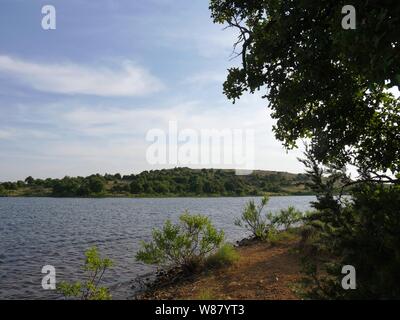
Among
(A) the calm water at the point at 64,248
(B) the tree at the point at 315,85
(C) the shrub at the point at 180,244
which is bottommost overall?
(A) the calm water at the point at 64,248

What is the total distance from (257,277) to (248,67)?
30.4 ft

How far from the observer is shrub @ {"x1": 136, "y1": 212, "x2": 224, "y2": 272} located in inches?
683

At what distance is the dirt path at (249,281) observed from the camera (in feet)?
43.3

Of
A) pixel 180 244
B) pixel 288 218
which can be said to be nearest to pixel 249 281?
pixel 180 244

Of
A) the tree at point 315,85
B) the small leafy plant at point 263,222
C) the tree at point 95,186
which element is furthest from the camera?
the tree at point 95,186

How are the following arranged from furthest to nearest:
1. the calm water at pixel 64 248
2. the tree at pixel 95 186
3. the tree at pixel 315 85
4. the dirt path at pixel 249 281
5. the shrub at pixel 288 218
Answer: the tree at pixel 95 186 → the shrub at pixel 288 218 → the calm water at pixel 64 248 → the dirt path at pixel 249 281 → the tree at pixel 315 85

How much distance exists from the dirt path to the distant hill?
331ft

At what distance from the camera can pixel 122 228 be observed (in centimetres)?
4075

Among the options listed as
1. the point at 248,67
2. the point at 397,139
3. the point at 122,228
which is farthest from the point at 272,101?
the point at 122,228

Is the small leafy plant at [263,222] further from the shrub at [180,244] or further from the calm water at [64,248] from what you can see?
the shrub at [180,244]

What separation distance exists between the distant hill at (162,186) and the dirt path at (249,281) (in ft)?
331

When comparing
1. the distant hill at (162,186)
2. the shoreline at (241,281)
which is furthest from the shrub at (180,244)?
the distant hill at (162,186)
